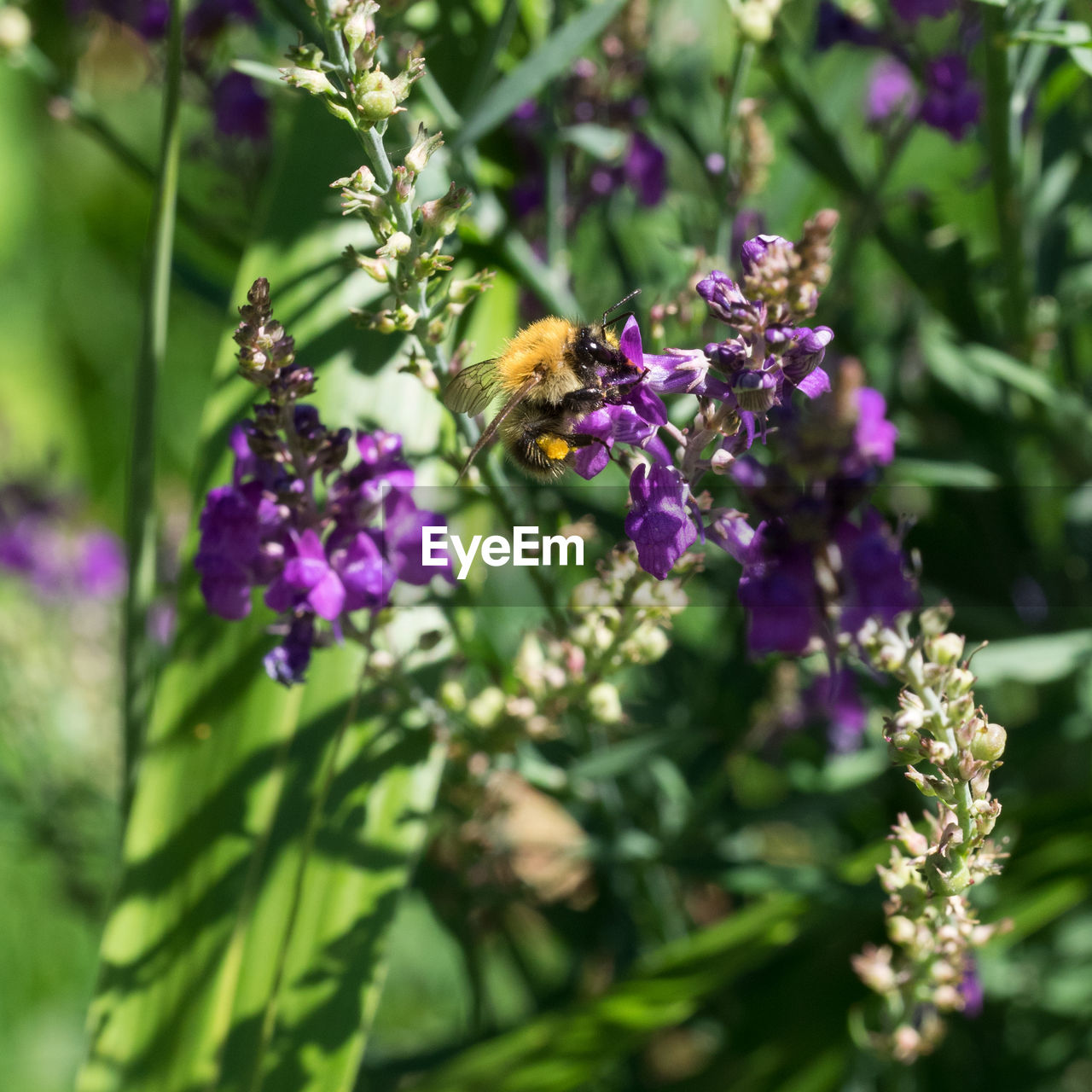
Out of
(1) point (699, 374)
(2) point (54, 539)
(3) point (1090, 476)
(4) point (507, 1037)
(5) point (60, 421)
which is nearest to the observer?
(1) point (699, 374)

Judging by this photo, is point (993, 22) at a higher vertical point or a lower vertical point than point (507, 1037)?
higher

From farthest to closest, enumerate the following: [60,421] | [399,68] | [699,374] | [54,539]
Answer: [60,421] < [54,539] < [399,68] < [699,374]

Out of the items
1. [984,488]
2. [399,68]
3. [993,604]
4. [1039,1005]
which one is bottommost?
[1039,1005]

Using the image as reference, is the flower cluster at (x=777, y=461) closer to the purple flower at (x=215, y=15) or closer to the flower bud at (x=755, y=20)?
the flower bud at (x=755, y=20)

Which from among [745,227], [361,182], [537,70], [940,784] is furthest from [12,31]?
[940,784]

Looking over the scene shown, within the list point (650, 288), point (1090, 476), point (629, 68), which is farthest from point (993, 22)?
point (1090, 476)

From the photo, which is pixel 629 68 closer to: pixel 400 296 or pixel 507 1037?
pixel 400 296

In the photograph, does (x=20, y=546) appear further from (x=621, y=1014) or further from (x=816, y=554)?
(x=816, y=554)
